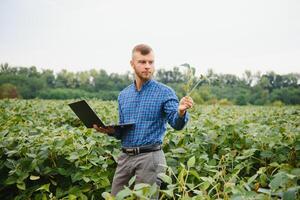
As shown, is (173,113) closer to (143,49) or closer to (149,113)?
(149,113)

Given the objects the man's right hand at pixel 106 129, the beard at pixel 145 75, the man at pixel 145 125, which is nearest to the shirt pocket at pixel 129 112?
the man at pixel 145 125

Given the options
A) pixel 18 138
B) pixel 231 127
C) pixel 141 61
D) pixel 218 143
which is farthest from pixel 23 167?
pixel 231 127

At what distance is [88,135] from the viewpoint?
3650mm

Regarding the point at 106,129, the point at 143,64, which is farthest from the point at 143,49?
the point at 106,129

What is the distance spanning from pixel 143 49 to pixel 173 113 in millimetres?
589

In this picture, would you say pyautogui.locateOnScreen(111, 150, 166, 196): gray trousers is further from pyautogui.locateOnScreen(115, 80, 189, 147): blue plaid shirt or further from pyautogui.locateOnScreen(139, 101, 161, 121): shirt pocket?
pyautogui.locateOnScreen(139, 101, 161, 121): shirt pocket

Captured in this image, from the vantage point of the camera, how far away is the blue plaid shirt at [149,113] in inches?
105

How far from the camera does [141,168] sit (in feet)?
8.71

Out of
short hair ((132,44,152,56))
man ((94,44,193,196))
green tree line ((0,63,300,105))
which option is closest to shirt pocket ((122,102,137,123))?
man ((94,44,193,196))

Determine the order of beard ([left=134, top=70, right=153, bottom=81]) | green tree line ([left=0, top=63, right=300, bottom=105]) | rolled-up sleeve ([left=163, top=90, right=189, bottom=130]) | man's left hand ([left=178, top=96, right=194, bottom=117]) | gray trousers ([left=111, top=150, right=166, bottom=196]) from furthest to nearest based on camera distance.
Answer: green tree line ([left=0, top=63, right=300, bottom=105]), beard ([left=134, top=70, right=153, bottom=81]), gray trousers ([left=111, top=150, right=166, bottom=196]), rolled-up sleeve ([left=163, top=90, right=189, bottom=130]), man's left hand ([left=178, top=96, right=194, bottom=117])

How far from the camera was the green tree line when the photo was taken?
2461 inches

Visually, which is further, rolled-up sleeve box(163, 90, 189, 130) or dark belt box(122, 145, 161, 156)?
dark belt box(122, 145, 161, 156)

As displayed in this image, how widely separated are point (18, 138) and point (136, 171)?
1332mm

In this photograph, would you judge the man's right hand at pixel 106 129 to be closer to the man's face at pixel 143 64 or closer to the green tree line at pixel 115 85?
the man's face at pixel 143 64
